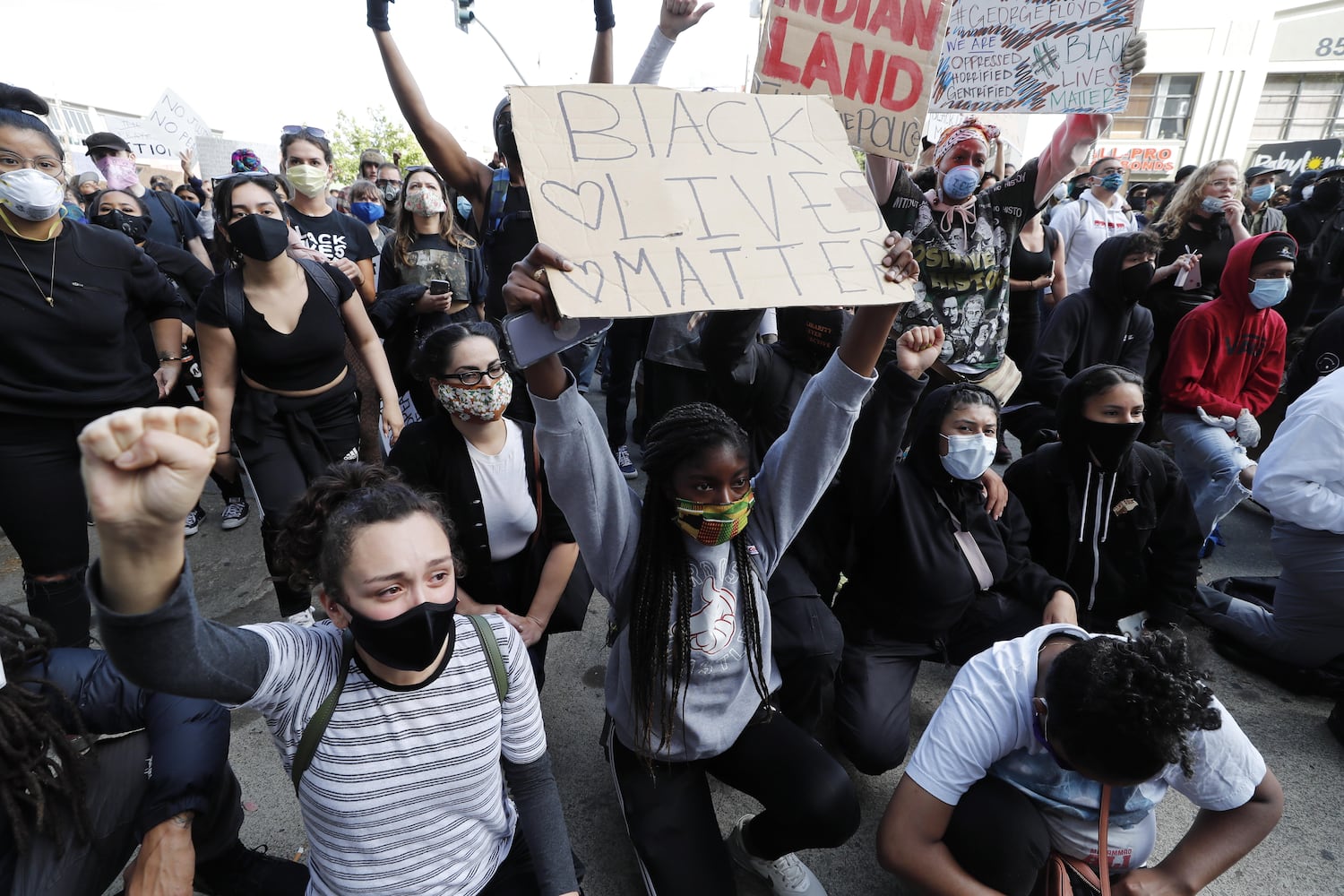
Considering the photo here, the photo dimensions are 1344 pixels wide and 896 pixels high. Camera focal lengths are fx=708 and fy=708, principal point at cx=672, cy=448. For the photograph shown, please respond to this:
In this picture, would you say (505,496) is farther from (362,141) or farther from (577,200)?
(362,141)

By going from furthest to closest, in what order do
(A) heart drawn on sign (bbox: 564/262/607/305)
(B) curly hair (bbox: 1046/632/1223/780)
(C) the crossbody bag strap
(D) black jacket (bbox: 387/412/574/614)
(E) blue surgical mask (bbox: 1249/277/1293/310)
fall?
1. (E) blue surgical mask (bbox: 1249/277/1293/310)
2. (C) the crossbody bag strap
3. (D) black jacket (bbox: 387/412/574/614)
4. (B) curly hair (bbox: 1046/632/1223/780)
5. (A) heart drawn on sign (bbox: 564/262/607/305)

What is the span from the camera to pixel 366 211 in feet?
22.8

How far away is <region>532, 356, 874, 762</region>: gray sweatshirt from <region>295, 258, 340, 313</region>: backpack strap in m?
1.85

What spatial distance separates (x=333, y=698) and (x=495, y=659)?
1.10ft

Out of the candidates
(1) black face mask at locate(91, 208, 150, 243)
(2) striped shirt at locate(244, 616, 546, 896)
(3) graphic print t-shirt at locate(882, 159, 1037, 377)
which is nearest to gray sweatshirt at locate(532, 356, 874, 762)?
(2) striped shirt at locate(244, 616, 546, 896)

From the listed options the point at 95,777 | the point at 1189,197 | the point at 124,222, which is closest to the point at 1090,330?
the point at 1189,197

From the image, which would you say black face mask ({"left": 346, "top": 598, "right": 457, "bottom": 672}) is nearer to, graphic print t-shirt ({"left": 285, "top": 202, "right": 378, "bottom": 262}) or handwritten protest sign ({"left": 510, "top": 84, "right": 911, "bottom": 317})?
handwritten protest sign ({"left": 510, "top": 84, "right": 911, "bottom": 317})

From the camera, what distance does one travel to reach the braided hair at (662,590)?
1.88 m

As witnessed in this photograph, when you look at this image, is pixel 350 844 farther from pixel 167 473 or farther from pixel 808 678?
pixel 808 678

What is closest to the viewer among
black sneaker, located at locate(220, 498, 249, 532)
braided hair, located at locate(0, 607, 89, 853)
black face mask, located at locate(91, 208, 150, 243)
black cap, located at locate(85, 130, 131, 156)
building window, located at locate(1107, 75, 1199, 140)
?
braided hair, located at locate(0, 607, 89, 853)

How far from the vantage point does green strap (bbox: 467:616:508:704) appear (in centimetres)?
162

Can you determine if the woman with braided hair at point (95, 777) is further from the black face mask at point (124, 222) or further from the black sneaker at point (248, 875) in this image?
the black face mask at point (124, 222)

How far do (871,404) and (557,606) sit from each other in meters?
1.31

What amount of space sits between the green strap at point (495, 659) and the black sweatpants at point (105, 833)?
704mm
